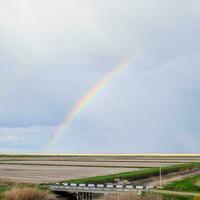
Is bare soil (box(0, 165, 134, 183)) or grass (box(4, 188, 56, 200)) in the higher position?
bare soil (box(0, 165, 134, 183))

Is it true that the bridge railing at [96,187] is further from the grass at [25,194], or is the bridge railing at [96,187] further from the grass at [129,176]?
the grass at [129,176]

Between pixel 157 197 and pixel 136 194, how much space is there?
96.2 inches

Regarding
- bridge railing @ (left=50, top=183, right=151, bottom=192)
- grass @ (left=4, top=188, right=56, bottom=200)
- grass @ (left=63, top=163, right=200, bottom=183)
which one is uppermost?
grass @ (left=63, top=163, right=200, bottom=183)

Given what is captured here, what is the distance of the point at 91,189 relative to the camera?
191 feet

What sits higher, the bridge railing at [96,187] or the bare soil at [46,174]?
the bare soil at [46,174]

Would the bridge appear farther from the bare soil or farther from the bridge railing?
the bare soil

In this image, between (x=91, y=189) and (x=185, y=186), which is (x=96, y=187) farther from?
(x=185, y=186)

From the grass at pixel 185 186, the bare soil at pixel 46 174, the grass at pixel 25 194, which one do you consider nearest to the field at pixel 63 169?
the bare soil at pixel 46 174

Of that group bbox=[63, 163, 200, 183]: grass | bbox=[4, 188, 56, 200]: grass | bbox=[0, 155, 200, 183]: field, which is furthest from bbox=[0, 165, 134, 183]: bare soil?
bbox=[4, 188, 56, 200]: grass

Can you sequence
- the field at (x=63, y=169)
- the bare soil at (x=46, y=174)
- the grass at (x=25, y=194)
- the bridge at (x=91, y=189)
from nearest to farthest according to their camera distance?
the grass at (x=25, y=194), the bridge at (x=91, y=189), the bare soil at (x=46, y=174), the field at (x=63, y=169)

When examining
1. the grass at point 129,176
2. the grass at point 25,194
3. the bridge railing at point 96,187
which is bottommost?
the grass at point 25,194

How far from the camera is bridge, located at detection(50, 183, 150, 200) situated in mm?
55812

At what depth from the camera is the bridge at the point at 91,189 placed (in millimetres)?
55812

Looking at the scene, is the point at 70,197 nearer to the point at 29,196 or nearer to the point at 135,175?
the point at 29,196
